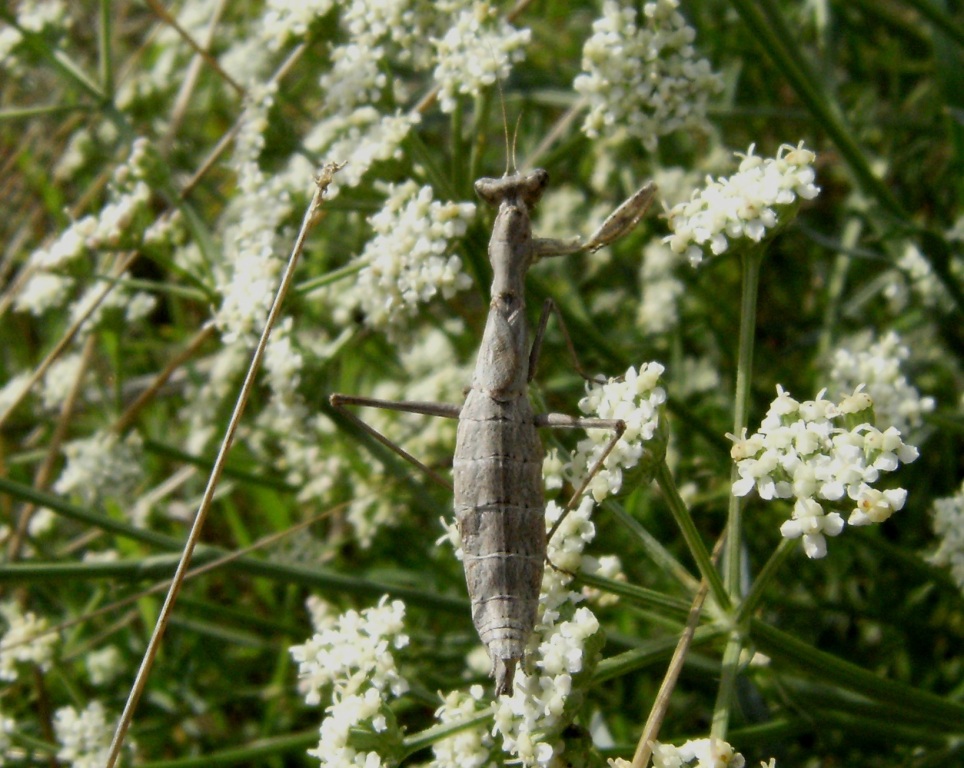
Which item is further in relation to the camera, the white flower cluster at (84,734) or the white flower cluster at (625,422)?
the white flower cluster at (84,734)

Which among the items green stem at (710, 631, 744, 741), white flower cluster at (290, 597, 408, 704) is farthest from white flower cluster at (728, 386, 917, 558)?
white flower cluster at (290, 597, 408, 704)

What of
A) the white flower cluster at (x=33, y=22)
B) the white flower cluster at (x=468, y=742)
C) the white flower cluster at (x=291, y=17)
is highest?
the white flower cluster at (x=33, y=22)

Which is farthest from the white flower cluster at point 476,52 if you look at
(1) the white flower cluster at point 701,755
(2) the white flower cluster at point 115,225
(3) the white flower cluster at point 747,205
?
(1) the white flower cluster at point 701,755

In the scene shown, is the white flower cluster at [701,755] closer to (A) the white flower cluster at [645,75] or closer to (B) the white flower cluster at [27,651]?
(A) the white flower cluster at [645,75]

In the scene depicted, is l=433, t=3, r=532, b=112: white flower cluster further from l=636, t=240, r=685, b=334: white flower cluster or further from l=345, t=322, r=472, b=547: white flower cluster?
l=636, t=240, r=685, b=334: white flower cluster

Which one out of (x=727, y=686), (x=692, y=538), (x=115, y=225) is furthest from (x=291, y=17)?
(x=727, y=686)

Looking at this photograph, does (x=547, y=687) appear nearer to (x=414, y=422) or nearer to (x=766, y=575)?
(x=766, y=575)

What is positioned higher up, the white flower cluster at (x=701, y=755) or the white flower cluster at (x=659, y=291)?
the white flower cluster at (x=659, y=291)

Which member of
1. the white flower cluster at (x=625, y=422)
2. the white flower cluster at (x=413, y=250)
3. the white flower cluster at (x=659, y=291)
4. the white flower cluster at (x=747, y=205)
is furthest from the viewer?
the white flower cluster at (x=659, y=291)
